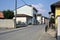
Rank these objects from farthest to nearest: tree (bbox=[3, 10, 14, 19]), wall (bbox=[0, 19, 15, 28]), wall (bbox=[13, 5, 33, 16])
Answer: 1. wall (bbox=[13, 5, 33, 16])
2. tree (bbox=[3, 10, 14, 19])
3. wall (bbox=[0, 19, 15, 28])

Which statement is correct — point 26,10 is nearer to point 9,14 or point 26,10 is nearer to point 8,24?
point 9,14

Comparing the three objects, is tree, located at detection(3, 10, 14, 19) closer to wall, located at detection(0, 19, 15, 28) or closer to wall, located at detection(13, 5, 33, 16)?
wall, located at detection(0, 19, 15, 28)

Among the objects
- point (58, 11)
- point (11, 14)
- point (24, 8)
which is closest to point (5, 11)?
point (11, 14)

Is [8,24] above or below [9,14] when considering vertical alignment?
below

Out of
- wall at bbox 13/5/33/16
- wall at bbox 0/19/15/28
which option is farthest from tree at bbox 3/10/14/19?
wall at bbox 13/5/33/16

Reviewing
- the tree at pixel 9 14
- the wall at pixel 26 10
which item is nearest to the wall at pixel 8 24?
the tree at pixel 9 14

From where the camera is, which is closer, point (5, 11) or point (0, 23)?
point (0, 23)

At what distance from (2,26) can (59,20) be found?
121 ft

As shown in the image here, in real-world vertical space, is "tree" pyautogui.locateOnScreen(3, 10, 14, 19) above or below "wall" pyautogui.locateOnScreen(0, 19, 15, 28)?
above

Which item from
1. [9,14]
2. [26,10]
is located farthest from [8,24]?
[26,10]

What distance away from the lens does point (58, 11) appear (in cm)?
2256

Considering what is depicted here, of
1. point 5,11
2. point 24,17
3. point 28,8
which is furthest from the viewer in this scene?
point 28,8

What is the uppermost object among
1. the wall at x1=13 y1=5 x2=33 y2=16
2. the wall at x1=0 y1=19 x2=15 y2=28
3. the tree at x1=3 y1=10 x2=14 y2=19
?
the wall at x1=13 y1=5 x2=33 y2=16

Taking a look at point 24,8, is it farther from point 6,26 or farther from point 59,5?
point 59,5
